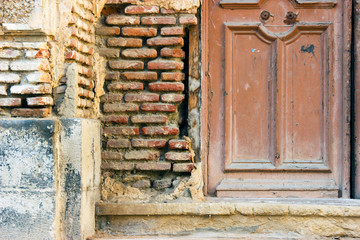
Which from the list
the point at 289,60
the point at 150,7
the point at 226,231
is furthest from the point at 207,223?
the point at 150,7

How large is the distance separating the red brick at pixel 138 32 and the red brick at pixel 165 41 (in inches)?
1.8

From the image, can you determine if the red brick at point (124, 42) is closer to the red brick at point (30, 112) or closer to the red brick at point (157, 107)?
the red brick at point (157, 107)

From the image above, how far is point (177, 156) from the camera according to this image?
365 centimetres

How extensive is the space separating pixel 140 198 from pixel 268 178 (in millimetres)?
1009

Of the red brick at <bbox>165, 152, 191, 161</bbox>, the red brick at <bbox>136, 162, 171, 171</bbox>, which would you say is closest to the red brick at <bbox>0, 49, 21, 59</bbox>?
the red brick at <bbox>136, 162, 171, 171</bbox>

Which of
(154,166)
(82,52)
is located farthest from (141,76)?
(154,166)

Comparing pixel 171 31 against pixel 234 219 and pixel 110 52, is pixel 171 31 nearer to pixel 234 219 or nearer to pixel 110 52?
pixel 110 52

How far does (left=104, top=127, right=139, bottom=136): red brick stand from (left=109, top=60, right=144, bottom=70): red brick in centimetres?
47

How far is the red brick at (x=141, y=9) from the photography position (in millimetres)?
3684

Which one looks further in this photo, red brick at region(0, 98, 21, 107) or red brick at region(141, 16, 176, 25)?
red brick at region(141, 16, 176, 25)

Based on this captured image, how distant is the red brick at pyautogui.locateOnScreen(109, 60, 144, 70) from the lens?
12.1ft

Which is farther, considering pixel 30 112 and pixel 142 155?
pixel 142 155

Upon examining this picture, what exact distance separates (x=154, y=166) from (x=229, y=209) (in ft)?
2.11

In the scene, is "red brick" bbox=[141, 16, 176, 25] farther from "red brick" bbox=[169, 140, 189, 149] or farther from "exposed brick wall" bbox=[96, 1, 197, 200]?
"red brick" bbox=[169, 140, 189, 149]
